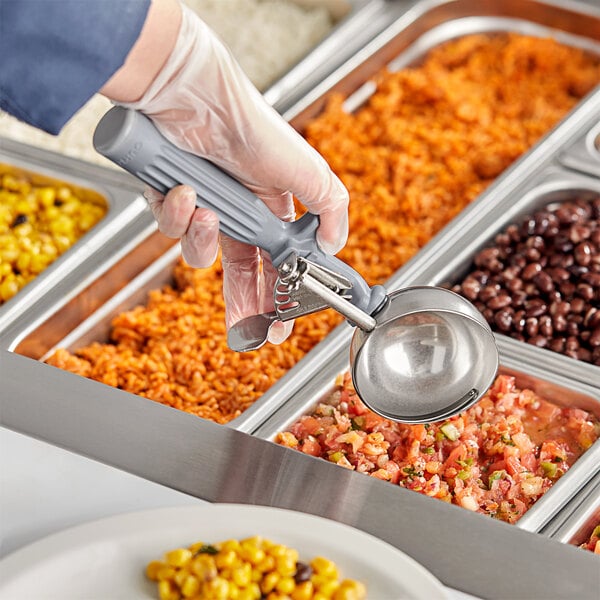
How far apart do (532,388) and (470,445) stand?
1.10ft

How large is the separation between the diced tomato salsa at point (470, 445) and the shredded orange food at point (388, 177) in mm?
287

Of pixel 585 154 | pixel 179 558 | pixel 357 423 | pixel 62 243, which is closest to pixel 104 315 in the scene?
pixel 62 243

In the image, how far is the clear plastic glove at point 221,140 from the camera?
5.60 feet

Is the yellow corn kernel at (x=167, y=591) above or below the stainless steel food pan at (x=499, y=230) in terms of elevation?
below

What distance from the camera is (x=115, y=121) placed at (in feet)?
5.33

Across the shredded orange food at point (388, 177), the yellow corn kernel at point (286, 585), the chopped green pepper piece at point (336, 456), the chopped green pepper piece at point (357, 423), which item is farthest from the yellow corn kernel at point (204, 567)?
the shredded orange food at point (388, 177)

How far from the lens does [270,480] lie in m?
1.93

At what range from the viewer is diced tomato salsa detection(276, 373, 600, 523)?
2182 mm

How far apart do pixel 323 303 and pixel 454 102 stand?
2.09 meters

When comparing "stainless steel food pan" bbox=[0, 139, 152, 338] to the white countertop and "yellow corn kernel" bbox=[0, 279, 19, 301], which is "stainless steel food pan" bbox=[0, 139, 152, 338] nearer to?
"yellow corn kernel" bbox=[0, 279, 19, 301]

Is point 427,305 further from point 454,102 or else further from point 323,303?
point 454,102

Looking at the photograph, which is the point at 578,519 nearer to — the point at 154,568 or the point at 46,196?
the point at 154,568

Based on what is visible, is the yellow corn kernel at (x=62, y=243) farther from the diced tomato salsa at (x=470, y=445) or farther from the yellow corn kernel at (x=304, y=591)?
the yellow corn kernel at (x=304, y=591)

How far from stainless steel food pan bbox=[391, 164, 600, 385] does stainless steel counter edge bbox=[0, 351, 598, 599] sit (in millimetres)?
822
